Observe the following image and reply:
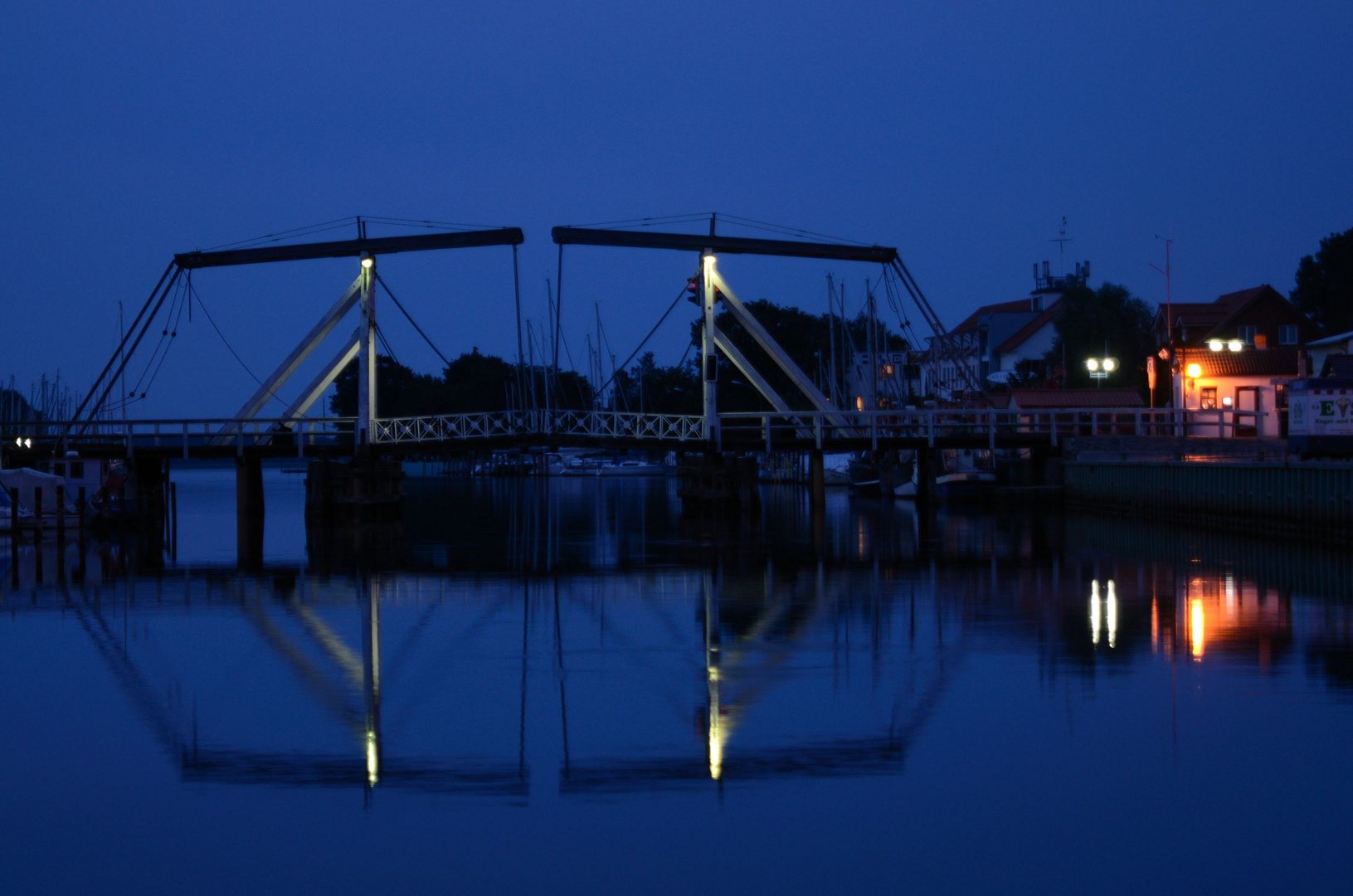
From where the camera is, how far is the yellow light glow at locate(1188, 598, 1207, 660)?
747 inches

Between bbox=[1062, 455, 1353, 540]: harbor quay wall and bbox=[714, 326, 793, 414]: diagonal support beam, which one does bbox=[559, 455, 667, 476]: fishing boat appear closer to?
bbox=[714, 326, 793, 414]: diagonal support beam

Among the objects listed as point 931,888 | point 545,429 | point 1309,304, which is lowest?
point 931,888

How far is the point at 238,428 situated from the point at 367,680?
3499cm

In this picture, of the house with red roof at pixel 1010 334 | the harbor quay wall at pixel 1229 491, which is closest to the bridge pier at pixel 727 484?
the harbor quay wall at pixel 1229 491

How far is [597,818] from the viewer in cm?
1161

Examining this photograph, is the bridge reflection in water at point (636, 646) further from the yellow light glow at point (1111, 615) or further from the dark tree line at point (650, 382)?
the dark tree line at point (650, 382)

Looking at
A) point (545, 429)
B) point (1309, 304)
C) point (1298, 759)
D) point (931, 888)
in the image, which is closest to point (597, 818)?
point (931, 888)

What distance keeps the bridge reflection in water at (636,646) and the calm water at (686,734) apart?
3.2 inches

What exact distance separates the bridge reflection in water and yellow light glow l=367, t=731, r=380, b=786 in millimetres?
39

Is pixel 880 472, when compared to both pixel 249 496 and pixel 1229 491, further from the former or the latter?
pixel 1229 491

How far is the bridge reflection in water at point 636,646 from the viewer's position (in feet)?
44.8

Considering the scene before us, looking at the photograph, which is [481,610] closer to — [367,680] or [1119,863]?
[367,680]

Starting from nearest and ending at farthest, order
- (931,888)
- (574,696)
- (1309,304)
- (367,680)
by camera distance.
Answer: (931,888) < (574,696) < (367,680) < (1309,304)

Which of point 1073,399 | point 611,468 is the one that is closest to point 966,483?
point 1073,399
